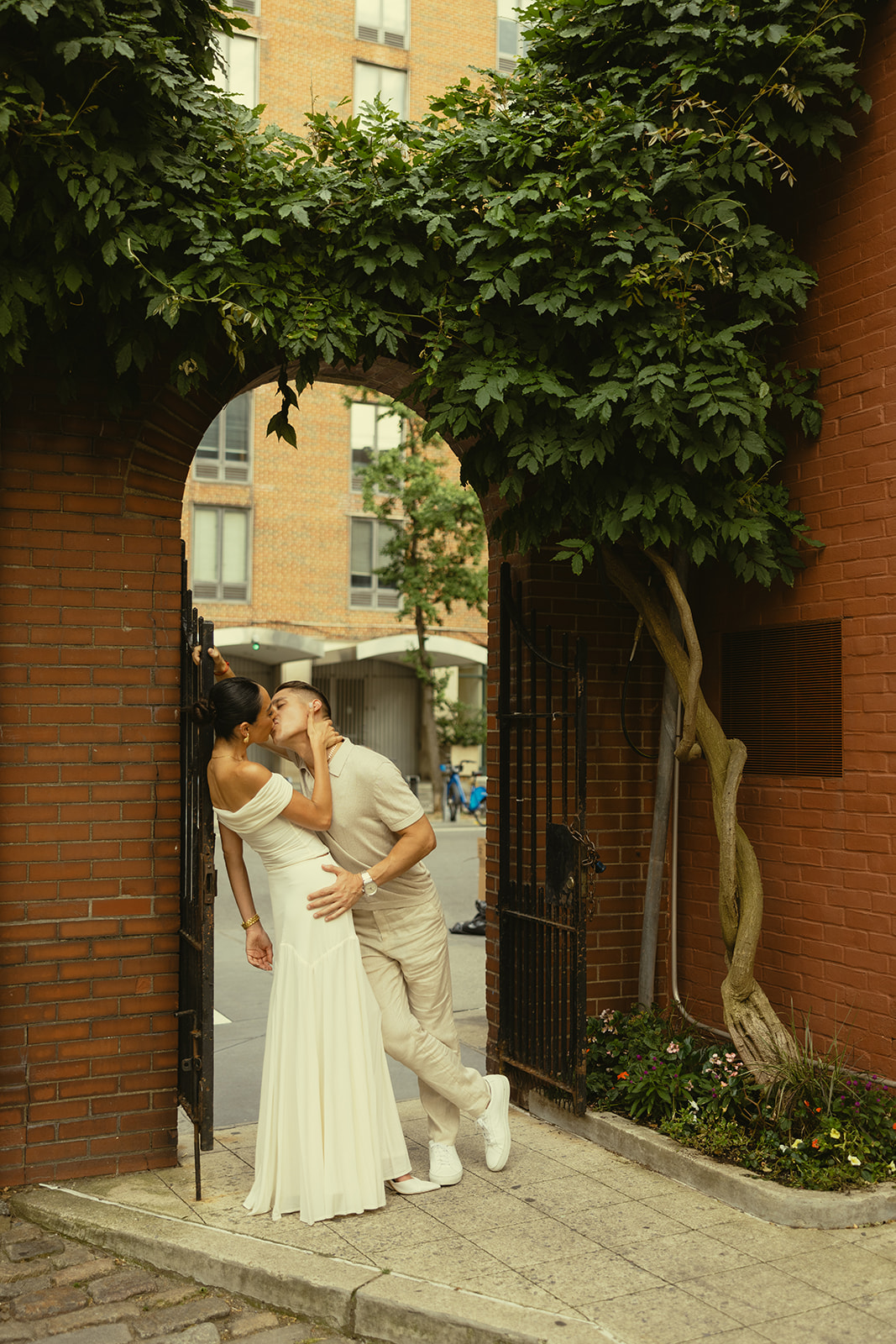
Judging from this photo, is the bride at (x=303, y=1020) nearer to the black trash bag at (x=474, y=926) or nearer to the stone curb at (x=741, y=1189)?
the stone curb at (x=741, y=1189)

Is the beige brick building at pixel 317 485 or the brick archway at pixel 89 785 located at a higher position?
the beige brick building at pixel 317 485

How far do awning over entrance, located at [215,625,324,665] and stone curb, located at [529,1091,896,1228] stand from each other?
2200 cm

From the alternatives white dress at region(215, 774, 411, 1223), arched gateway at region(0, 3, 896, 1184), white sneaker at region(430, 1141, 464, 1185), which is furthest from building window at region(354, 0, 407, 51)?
white sneaker at region(430, 1141, 464, 1185)

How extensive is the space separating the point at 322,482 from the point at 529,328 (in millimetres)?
25637

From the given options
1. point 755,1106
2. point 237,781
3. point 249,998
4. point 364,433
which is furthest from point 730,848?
point 364,433

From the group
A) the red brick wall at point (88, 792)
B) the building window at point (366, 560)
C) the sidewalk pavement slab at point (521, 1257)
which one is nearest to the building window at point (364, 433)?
the building window at point (366, 560)

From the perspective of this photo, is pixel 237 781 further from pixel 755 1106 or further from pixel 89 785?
pixel 755 1106

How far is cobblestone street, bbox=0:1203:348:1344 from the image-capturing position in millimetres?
3496

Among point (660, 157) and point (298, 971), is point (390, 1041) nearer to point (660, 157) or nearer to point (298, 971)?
point (298, 971)

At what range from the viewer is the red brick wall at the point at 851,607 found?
15.7 ft

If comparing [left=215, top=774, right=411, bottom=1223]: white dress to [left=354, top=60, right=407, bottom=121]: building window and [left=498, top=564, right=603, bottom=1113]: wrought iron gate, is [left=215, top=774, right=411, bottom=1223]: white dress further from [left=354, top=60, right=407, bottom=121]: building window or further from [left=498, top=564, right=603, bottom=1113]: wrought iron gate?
[left=354, top=60, right=407, bottom=121]: building window

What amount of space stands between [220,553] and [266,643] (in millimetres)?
3672

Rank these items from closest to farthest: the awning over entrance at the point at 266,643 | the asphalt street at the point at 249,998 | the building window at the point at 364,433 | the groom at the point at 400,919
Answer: the groom at the point at 400,919 → the asphalt street at the point at 249,998 → the awning over entrance at the point at 266,643 → the building window at the point at 364,433

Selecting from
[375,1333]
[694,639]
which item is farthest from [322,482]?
[375,1333]
